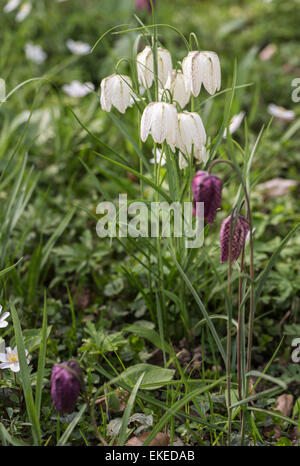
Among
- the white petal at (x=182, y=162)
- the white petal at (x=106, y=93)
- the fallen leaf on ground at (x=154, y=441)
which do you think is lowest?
the fallen leaf on ground at (x=154, y=441)

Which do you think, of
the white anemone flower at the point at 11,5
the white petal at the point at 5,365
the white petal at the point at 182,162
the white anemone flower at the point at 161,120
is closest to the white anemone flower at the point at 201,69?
the white anemone flower at the point at 161,120

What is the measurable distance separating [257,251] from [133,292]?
1.38ft

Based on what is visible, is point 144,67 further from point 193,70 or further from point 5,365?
point 5,365

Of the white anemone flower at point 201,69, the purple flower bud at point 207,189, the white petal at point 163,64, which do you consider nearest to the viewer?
the purple flower bud at point 207,189

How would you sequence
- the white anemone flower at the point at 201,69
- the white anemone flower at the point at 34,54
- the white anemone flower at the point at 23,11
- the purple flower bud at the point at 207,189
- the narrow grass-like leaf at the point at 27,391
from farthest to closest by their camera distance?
the white anemone flower at the point at 23,11 < the white anemone flower at the point at 34,54 < the white anemone flower at the point at 201,69 < the narrow grass-like leaf at the point at 27,391 < the purple flower bud at the point at 207,189

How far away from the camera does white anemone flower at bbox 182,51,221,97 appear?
1.14 metres

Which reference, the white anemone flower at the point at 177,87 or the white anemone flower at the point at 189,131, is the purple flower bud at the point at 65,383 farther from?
the white anemone flower at the point at 177,87

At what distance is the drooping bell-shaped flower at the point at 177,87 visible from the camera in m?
1.27

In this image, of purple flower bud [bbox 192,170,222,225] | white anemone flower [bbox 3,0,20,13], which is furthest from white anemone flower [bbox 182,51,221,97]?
white anemone flower [bbox 3,0,20,13]

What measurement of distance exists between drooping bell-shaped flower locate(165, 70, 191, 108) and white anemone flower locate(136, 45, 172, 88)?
13 mm

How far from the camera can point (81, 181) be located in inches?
82.0

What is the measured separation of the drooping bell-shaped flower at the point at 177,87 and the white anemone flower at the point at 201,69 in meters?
0.10

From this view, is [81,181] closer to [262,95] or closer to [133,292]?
[133,292]
